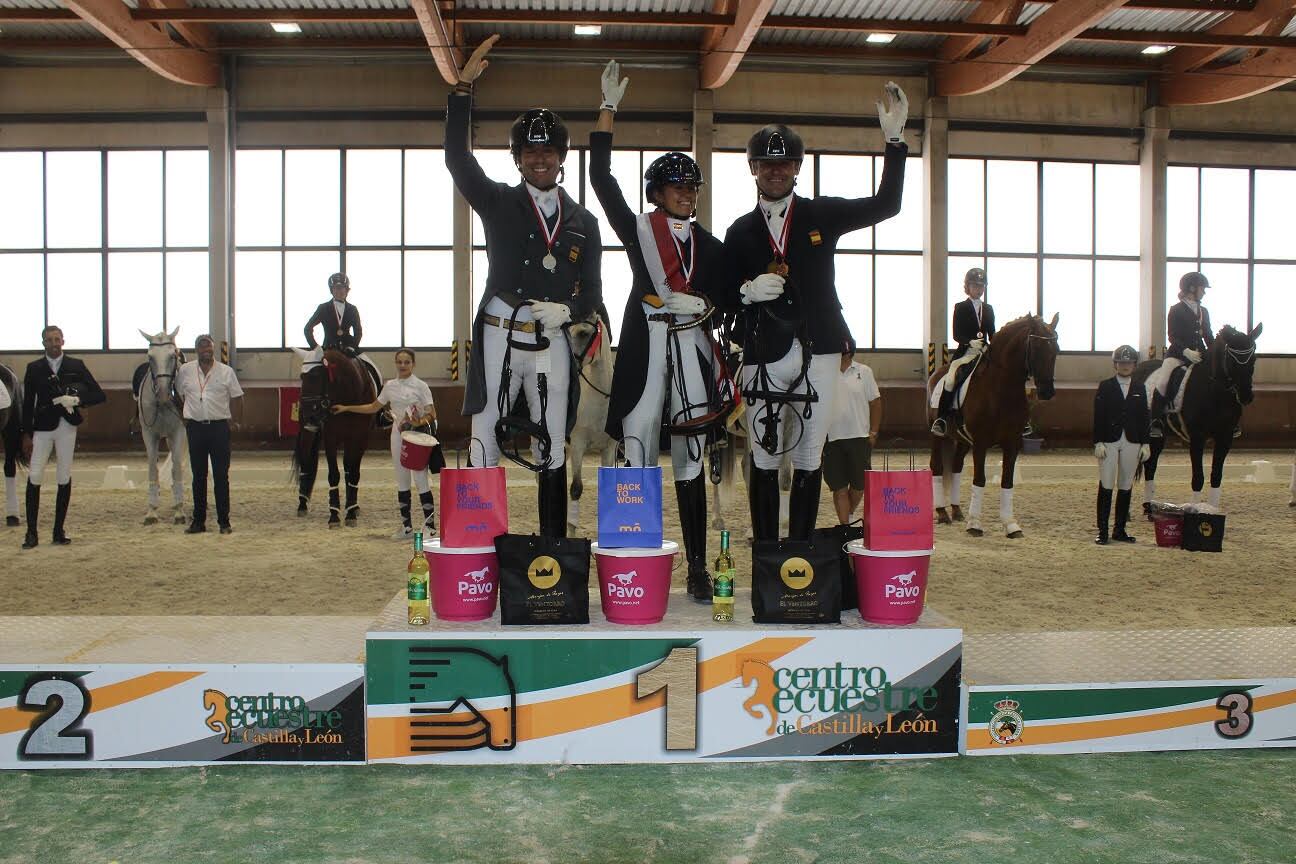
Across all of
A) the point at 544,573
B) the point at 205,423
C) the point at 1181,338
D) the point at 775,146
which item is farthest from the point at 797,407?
the point at 1181,338

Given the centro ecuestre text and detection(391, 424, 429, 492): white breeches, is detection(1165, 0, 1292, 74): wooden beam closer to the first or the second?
detection(391, 424, 429, 492): white breeches

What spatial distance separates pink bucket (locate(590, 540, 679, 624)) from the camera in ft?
11.0

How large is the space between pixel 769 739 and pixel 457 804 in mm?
960

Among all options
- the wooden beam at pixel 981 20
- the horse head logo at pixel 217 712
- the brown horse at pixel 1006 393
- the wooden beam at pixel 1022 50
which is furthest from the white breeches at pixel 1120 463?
the wooden beam at pixel 981 20

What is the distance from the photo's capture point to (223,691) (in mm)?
3164

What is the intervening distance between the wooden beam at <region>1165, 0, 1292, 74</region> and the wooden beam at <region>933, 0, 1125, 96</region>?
2725 mm

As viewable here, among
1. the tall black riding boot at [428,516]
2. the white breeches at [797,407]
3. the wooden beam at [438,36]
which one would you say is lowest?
the tall black riding boot at [428,516]

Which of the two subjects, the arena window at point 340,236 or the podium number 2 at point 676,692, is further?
the arena window at point 340,236

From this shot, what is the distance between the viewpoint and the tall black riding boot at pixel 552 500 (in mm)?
3967

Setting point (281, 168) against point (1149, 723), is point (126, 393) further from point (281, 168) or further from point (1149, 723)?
point (1149, 723)

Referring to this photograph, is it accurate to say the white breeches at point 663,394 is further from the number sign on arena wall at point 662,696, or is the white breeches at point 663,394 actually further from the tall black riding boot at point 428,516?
the tall black riding boot at point 428,516

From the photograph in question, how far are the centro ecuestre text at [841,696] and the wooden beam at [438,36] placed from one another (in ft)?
36.5

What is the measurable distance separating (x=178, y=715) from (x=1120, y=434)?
716 centimetres

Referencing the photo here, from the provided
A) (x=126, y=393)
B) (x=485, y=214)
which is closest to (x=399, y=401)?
(x=485, y=214)
